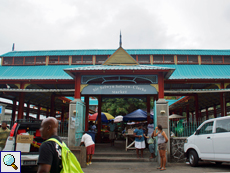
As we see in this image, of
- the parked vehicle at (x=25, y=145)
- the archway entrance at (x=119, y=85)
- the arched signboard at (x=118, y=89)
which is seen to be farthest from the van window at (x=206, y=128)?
the parked vehicle at (x=25, y=145)

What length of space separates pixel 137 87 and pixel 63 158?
854cm

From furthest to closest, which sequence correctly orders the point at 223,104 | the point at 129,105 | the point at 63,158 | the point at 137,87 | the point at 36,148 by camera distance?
1. the point at 129,105
2. the point at 223,104
3. the point at 137,87
4. the point at 36,148
5. the point at 63,158

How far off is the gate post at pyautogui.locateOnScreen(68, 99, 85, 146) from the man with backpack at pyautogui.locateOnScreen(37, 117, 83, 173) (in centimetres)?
779

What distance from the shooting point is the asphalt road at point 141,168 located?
8.85 m

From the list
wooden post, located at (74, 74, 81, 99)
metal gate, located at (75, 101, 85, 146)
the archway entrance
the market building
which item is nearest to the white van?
the market building

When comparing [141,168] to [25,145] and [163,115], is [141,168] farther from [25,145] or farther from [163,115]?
[25,145]

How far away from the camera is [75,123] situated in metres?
10.8

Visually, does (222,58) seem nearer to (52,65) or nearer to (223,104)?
(223,104)

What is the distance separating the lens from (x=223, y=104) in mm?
14945

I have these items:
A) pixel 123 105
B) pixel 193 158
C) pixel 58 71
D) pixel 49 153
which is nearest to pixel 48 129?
pixel 49 153

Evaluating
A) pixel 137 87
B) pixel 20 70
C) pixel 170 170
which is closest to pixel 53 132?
pixel 170 170

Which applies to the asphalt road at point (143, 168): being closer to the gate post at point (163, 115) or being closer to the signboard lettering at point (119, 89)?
the gate post at point (163, 115)

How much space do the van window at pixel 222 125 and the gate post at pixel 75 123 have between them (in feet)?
20.3

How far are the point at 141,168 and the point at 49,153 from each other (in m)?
7.55
